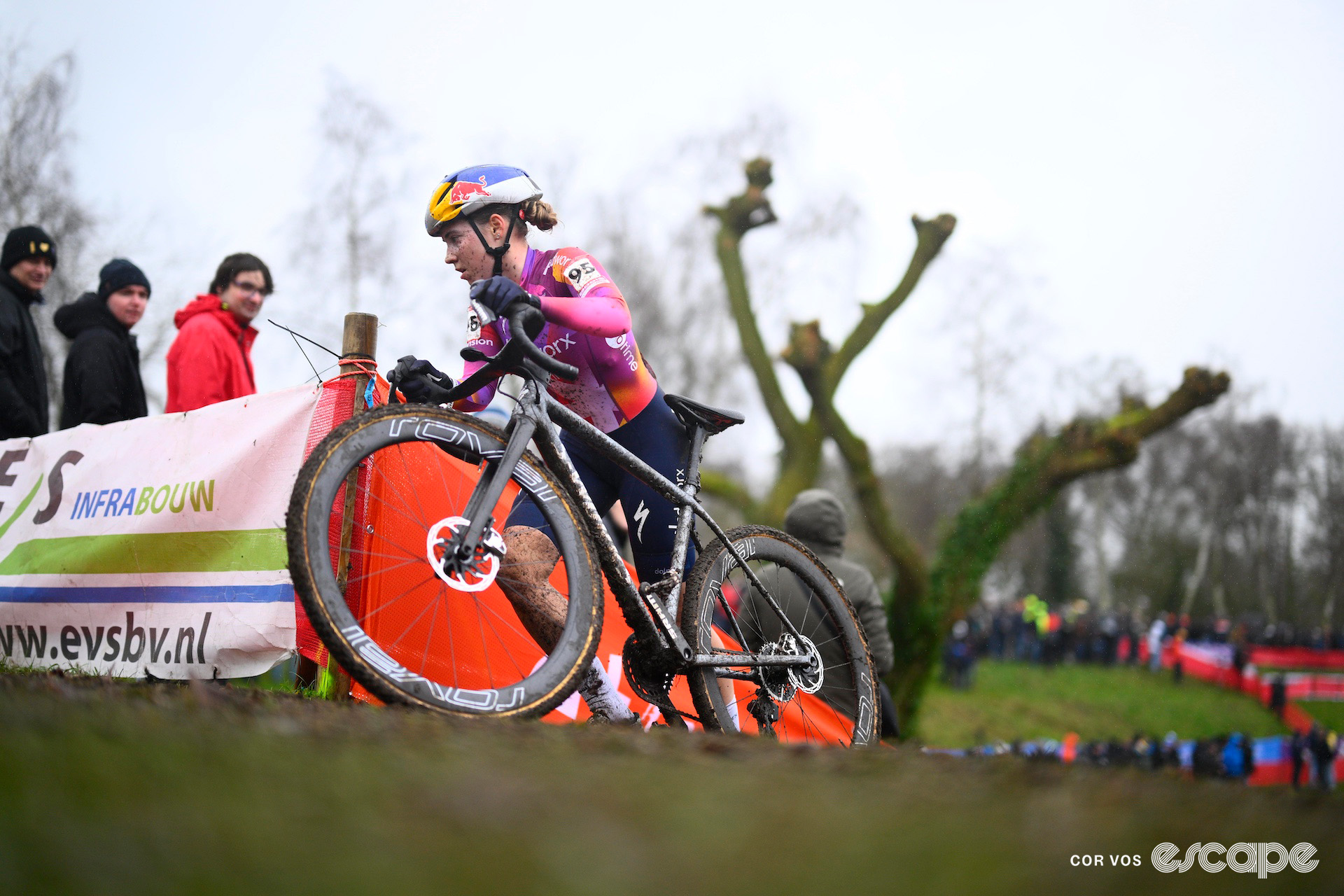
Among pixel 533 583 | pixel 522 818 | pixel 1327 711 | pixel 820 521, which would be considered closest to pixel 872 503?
pixel 820 521

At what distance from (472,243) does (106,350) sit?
2956 millimetres

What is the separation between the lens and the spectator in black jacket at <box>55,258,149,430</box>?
523cm

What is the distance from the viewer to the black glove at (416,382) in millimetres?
3506

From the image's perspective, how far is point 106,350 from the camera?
5.32m

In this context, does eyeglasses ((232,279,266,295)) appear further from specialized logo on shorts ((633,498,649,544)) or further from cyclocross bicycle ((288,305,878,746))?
specialized logo on shorts ((633,498,649,544))

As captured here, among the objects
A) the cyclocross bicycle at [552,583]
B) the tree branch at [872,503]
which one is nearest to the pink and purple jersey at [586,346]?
the cyclocross bicycle at [552,583]

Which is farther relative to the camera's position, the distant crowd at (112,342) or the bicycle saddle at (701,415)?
the distant crowd at (112,342)

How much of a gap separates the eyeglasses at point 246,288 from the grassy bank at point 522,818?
12.0 ft

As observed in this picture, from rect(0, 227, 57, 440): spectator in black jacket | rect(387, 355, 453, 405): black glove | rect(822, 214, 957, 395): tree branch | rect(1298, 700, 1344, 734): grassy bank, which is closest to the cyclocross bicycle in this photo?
rect(387, 355, 453, 405): black glove

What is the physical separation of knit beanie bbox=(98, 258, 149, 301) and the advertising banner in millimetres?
1036

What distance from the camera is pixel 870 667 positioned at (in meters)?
4.28

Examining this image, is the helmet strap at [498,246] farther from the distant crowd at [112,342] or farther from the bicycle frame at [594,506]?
the distant crowd at [112,342]

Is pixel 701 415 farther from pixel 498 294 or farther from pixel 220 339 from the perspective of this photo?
pixel 220 339

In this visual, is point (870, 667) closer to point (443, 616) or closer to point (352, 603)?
point (443, 616)
